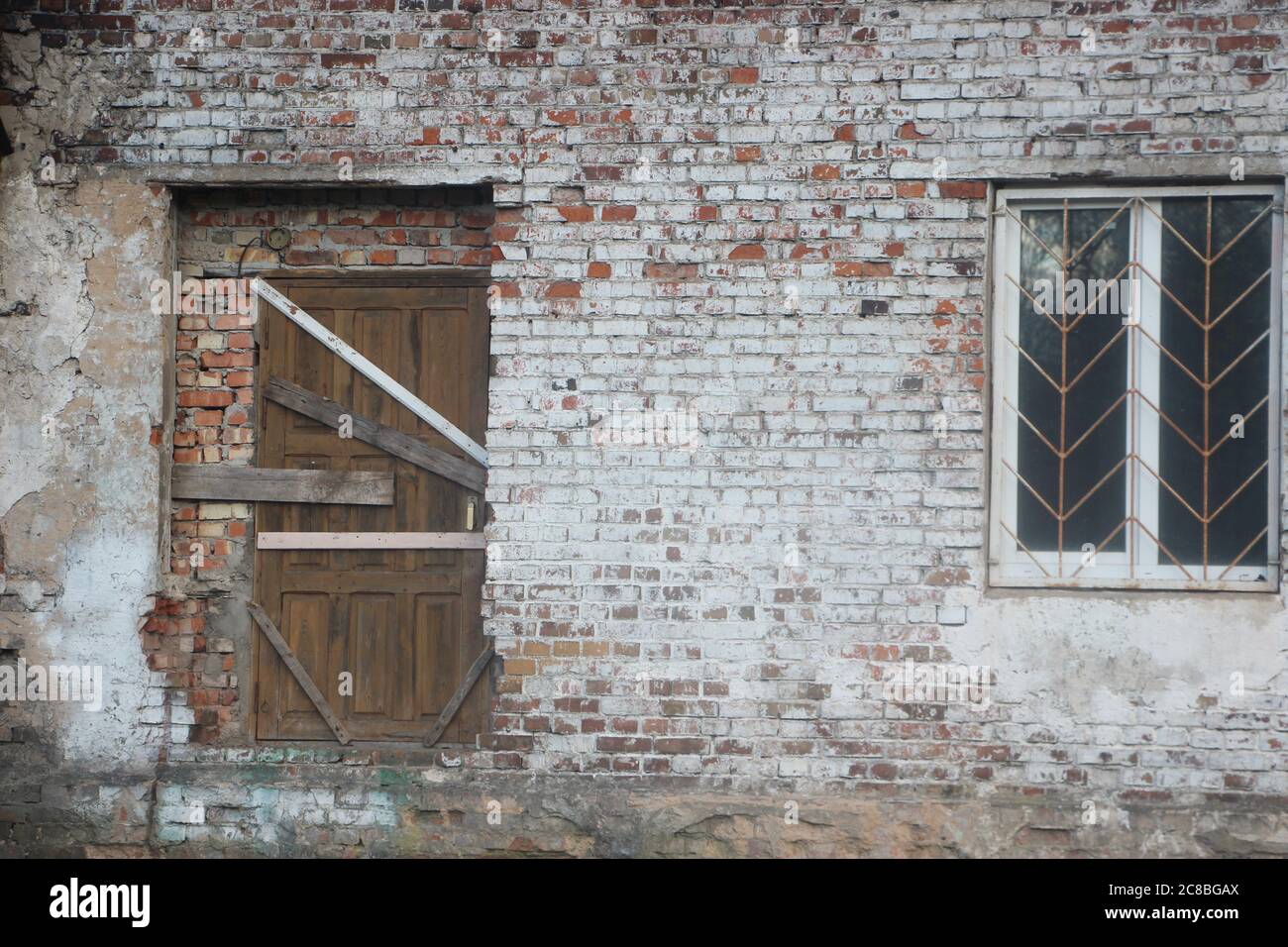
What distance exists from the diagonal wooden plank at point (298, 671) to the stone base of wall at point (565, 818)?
0.59ft

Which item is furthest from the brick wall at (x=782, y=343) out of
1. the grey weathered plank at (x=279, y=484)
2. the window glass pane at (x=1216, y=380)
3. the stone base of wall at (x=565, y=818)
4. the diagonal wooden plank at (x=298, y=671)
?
the diagonal wooden plank at (x=298, y=671)

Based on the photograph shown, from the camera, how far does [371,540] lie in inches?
195

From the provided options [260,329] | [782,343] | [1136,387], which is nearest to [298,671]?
[260,329]

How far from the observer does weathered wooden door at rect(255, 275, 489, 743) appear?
496 cm

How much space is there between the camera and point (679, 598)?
4.65 m

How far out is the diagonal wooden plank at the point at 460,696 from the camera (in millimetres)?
4906

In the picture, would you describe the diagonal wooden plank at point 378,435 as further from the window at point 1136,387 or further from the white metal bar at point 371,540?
the window at point 1136,387

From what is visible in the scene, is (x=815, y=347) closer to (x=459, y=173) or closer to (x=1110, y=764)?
(x=459, y=173)

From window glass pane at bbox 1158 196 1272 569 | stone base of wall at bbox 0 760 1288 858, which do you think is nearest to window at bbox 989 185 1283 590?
window glass pane at bbox 1158 196 1272 569

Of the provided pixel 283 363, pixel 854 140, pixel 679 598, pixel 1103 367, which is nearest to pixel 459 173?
pixel 283 363

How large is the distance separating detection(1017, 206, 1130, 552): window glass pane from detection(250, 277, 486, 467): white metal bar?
87.6 inches

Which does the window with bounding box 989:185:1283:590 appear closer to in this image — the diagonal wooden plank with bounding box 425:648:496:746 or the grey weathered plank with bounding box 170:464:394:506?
the diagonal wooden plank with bounding box 425:648:496:746

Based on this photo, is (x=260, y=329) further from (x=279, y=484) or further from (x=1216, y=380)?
(x=1216, y=380)

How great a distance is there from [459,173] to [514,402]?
0.95 metres
